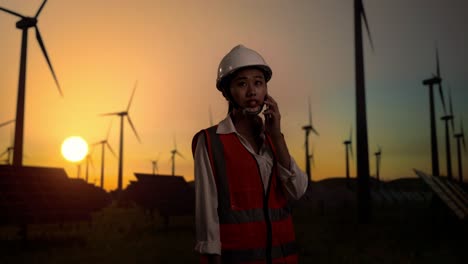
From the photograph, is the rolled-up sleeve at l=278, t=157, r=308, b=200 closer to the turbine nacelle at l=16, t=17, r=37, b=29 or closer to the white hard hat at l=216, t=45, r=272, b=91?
the white hard hat at l=216, t=45, r=272, b=91

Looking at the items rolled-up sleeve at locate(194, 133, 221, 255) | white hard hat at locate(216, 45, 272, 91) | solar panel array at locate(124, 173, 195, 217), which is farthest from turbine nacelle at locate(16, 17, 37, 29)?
rolled-up sleeve at locate(194, 133, 221, 255)

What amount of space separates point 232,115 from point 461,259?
29.1 ft

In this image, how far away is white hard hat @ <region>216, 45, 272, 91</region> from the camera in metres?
2.71

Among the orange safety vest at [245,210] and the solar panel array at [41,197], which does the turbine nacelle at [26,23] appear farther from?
the orange safety vest at [245,210]

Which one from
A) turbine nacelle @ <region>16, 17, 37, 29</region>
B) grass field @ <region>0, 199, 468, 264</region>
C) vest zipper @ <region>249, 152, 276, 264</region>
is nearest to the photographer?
vest zipper @ <region>249, 152, 276, 264</region>

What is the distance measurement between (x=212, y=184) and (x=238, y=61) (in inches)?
32.0

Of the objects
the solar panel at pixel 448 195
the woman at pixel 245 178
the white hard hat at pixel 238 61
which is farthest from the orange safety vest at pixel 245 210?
the solar panel at pixel 448 195

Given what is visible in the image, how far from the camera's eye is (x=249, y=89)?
2.69 meters

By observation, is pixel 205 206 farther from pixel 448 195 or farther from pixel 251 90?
pixel 448 195

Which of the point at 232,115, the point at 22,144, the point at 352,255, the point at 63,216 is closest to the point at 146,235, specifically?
the point at 63,216

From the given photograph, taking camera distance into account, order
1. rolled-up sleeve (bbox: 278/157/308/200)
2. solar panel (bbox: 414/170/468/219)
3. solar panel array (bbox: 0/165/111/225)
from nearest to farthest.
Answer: rolled-up sleeve (bbox: 278/157/308/200), solar panel array (bbox: 0/165/111/225), solar panel (bbox: 414/170/468/219)

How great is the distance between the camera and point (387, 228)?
15219 mm

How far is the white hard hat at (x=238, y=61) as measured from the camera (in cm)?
271

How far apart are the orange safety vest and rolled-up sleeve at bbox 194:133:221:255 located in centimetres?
5
